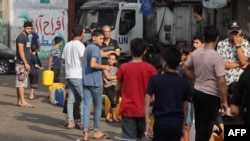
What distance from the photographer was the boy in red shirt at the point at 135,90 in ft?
29.7

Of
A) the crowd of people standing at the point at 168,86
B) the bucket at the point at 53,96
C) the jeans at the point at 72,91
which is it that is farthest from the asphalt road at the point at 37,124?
the crowd of people standing at the point at 168,86

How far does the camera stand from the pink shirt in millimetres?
9445

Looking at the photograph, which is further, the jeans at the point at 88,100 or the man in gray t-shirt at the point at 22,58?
the man in gray t-shirt at the point at 22,58

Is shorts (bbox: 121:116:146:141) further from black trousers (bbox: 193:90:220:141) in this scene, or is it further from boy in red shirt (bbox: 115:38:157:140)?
black trousers (bbox: 193:90:220:141)

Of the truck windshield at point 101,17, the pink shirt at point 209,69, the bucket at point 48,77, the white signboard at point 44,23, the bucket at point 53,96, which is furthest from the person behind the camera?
the white signboard at point 44,23

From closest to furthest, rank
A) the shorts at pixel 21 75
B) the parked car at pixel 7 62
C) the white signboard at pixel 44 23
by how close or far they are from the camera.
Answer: the shorts at pixel 21 75
the parked car at pixel 7 62
the white signboard at pixel 44 23

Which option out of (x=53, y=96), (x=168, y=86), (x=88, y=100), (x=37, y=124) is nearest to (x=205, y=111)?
(x=168, y=86)

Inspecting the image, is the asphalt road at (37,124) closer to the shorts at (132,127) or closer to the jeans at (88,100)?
the jeans at (88,100)

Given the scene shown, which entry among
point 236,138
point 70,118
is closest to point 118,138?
point 70,118

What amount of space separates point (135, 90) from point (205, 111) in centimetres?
111

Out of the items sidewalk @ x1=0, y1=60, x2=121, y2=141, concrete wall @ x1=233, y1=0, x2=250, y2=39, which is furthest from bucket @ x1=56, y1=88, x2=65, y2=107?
concrete wall @ x1=233, y1=0, x2=250, y2=39

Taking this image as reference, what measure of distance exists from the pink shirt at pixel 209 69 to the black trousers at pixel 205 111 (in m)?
0.08

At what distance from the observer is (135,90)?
29.9ft

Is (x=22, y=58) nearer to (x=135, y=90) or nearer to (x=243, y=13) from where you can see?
(x=135, y=90)
